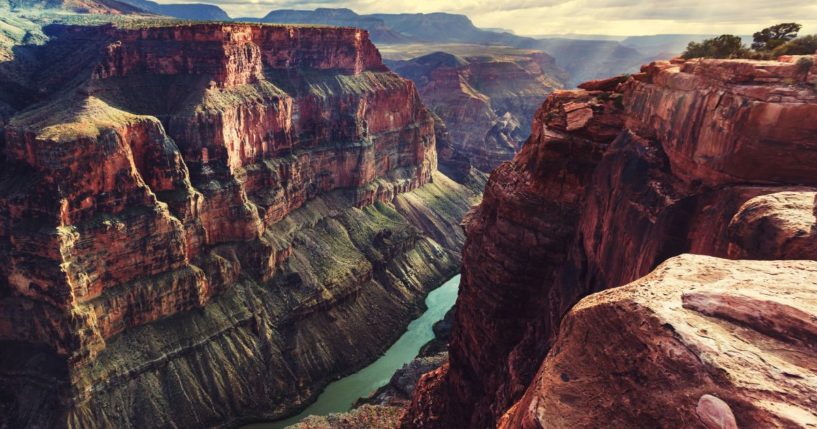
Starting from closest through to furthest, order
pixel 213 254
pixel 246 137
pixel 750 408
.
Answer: pixel 750 408, pixel 213 254, pixel 246 137

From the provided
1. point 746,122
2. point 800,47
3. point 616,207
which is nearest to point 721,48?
point 800,47

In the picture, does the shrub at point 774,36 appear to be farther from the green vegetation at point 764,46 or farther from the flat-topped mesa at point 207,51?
Answer: the flat-topped mesa at point 207,51

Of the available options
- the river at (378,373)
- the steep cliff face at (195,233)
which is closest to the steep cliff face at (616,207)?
the river at (378,373)

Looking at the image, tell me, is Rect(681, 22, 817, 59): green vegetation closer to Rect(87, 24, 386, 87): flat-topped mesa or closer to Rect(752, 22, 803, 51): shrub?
Rect(752, 22, 803, 51): shrub

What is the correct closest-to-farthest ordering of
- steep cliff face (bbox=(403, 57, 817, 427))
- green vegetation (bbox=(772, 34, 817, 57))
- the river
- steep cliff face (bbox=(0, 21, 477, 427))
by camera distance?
steep cliff face (bbox=(403, 57, 817, 427)), green vegetation (bbox=(772, 34, 817, 57)), steep cliff face (bbox=(0, 21, 477, 427)), the river

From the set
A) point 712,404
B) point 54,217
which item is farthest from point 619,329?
point 54,217

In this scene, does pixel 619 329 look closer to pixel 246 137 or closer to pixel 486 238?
pixel 486 238

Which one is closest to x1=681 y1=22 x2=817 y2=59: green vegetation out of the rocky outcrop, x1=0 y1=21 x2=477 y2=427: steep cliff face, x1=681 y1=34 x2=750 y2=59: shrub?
x1=681 y1=34 x2=750 y2=59: shrub
